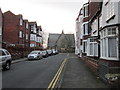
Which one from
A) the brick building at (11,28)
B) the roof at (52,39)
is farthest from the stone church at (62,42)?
the brick building at (11,28)

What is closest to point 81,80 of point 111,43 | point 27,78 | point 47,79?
point 47,79

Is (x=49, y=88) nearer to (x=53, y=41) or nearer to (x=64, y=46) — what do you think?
(x=64, y=46)

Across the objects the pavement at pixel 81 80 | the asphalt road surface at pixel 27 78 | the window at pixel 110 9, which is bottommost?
the asphalt road surface at pixel 27 78

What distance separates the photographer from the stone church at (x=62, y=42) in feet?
280

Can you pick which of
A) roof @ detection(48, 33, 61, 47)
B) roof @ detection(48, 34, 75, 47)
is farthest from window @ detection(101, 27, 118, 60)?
roof @ detection(48, 33, 61, 47)

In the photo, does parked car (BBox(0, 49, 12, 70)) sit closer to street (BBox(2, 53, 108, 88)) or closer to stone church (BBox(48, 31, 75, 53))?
street (BBox(2, 53, 108, 88))

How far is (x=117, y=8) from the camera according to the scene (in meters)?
11.4

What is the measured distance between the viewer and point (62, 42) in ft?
292

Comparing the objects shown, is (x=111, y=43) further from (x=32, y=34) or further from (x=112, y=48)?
(x=32, y=34)

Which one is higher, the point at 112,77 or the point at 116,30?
the point at 116,30

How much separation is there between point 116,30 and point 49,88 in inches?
260

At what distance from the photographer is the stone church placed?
85225mm

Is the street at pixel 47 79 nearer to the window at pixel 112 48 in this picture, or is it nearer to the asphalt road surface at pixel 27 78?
the asphalt road surface at pixel 27 78

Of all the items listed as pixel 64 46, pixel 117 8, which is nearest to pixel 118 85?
pixel 117 8
